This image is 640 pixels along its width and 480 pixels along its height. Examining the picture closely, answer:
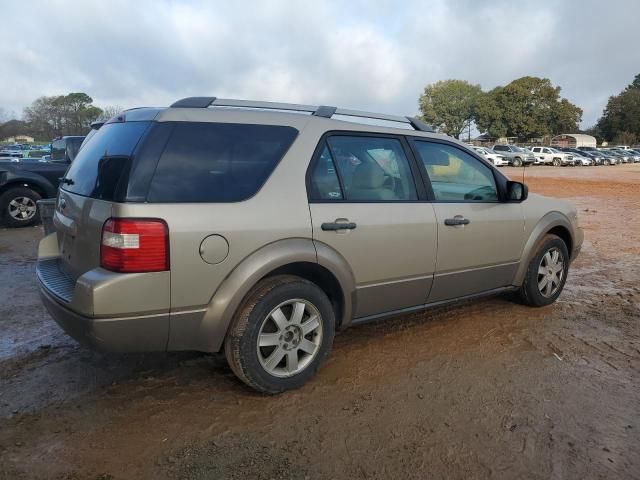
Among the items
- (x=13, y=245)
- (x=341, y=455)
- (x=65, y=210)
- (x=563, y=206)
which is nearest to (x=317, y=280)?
(x=341, y=455)

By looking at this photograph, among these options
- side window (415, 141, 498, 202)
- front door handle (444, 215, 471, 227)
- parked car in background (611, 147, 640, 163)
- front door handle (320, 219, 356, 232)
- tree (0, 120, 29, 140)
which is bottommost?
parked car in background (611, 147, 640, 163)

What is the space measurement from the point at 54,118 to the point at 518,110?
2513 inches

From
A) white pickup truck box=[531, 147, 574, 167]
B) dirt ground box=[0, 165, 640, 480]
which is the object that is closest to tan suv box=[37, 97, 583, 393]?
dirt ground box=[0, 165, 640, 480]

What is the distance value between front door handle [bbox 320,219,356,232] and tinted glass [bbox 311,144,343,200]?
18 cm

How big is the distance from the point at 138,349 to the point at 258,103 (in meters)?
1.76

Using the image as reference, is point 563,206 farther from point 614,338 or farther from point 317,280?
point 317,280

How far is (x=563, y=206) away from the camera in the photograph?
5141 millimetres

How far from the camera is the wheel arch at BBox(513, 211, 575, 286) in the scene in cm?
468

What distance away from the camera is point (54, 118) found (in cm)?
5178

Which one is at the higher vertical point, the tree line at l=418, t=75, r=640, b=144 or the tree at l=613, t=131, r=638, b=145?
the tree line at l=418, t=75, r=640, b=144

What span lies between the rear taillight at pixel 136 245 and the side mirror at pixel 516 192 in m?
2.97

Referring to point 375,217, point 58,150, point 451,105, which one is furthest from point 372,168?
point 451,105

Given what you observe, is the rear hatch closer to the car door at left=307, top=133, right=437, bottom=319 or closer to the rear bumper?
the rear bumper

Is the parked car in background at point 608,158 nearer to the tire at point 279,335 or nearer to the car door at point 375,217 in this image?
the car door at point 375,217
